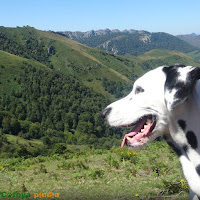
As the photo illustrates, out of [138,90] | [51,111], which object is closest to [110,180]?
[138,90]

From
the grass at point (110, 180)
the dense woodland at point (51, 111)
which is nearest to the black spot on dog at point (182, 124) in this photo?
the grass at point (110, 180)

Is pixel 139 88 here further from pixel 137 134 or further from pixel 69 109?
pixel 69 109

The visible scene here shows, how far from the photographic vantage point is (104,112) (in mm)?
3182

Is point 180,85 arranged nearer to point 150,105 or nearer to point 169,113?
point 169,113

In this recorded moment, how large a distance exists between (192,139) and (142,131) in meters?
0.52

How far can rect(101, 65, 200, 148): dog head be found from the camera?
260cm

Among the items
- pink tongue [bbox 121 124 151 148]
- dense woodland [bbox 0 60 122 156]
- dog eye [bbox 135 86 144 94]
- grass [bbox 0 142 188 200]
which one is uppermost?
dog eye [bbox 135 86 144 94]

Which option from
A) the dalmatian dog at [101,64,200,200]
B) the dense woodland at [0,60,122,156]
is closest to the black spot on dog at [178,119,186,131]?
the dalmatian dog at [101,64,200,200]

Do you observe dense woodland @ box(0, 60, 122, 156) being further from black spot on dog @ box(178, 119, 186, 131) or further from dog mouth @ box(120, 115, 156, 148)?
black spot on dog @ box(178, 119, 186, 131)

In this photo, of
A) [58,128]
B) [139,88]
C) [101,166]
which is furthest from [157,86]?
[58,128]

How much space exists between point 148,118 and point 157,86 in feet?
1.10

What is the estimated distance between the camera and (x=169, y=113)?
9.04 feet

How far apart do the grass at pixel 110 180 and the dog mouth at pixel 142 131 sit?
93.5 inches

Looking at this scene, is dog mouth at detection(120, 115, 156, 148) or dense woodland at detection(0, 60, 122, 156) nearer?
dog mouth at detection(120, 115, 156, 148)
